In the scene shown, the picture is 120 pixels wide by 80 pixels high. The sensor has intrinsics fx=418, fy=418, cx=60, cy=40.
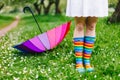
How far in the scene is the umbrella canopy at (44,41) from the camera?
11336 mm

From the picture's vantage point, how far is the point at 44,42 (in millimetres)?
11664

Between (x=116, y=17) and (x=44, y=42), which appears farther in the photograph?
(x=116, y=17)

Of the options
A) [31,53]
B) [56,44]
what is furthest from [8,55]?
[56,44]

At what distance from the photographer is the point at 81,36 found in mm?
8766

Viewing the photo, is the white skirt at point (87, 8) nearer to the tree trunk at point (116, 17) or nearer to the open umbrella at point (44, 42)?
the open umbrella at point (44, 42)

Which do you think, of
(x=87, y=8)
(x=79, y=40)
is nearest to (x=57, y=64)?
(x=79, y=40)

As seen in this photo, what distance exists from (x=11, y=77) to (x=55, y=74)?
0.90 m

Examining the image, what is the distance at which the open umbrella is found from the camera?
11.3 meters

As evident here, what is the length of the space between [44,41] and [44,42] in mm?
29

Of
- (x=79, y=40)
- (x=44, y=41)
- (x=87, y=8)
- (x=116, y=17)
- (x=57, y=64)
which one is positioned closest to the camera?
(x=87, y=8)

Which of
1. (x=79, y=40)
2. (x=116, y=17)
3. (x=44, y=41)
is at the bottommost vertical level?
(x=116, y=17)

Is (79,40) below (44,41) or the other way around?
the other way around

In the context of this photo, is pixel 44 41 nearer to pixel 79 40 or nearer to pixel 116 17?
pixel 79 40

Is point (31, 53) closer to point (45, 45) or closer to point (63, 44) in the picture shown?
point (45, 45)
